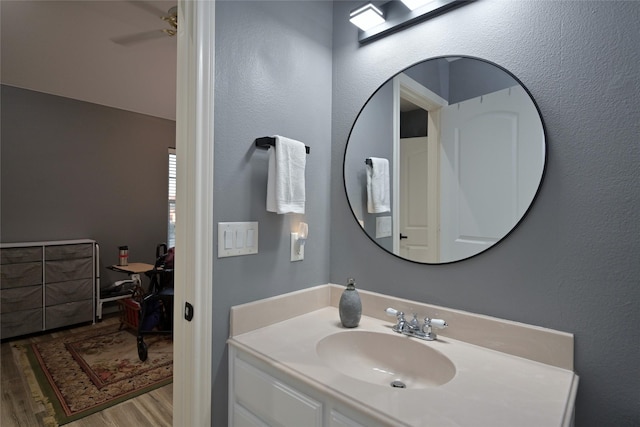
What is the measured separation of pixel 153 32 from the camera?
2.36 meters

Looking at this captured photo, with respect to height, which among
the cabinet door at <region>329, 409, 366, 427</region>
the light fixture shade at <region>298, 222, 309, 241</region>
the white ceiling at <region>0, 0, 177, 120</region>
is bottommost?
the cabinet door at <region>329, 409, 366, 427</region>

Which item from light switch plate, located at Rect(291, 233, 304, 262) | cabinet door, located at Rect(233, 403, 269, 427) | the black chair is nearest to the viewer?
cabinet door, located at Rect(233, 403, 269, 427)

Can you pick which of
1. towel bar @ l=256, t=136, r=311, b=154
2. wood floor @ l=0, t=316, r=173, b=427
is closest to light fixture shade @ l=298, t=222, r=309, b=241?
towel bar @ l=256, t=136, r=311, b=154

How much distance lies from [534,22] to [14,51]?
364 cm

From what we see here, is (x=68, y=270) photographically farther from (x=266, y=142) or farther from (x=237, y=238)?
(x=266, y=142)

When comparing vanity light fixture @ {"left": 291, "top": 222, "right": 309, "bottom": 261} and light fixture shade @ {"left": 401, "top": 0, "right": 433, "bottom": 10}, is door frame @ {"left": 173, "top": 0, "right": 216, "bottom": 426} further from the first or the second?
light fixture shade @ {"left": 401, "top": 0, "right": 433, "bottom": 10}

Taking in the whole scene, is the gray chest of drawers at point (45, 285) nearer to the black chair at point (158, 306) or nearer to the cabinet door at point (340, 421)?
the black chair at point (158, 306)

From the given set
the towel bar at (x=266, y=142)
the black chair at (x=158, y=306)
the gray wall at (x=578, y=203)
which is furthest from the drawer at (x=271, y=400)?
the black chair at (x=158, y=306)

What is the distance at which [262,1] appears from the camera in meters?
1.22

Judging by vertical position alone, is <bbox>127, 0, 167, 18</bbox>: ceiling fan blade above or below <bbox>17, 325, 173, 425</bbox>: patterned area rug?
above

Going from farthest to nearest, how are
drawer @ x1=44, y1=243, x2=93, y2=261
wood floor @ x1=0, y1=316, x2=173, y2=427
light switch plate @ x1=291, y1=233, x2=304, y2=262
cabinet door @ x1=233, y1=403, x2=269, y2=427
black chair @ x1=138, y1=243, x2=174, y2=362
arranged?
drawer @ x1=44, y1=243, x2=93, y2=261 < black chair @ x1=138, y1=243, x2=174, y2=362 < wood floor @ x1=0, y1=316, x2=173, y2=427 < light switch plate @ x1=291, y1=233, x2=304, y2=262 < cabinet door @ x1=233, y1=403, x2=269, y2=427

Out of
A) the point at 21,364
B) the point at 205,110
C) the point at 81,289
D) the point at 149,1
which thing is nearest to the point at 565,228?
the point at 205,110

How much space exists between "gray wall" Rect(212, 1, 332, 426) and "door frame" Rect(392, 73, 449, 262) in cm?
33

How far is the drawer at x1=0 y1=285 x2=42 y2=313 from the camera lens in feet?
9.79
